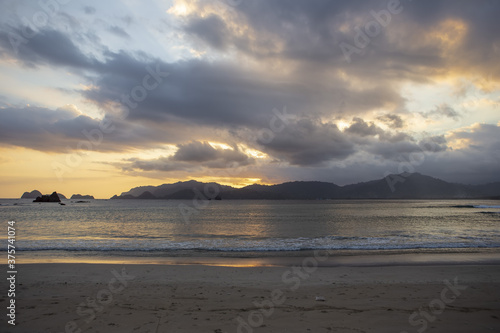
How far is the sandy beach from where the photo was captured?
25.9 feet

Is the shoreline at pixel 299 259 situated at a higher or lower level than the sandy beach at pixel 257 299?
lower

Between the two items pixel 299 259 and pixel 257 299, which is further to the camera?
pixel 299 259

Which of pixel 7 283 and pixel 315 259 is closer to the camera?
pixel 7 283

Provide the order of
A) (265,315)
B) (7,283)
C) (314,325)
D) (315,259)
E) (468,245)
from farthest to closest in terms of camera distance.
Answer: (468,245), (315,259), (7,283), (265,315), (314,325)

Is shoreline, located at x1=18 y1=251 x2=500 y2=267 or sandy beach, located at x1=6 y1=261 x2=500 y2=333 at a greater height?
sandy beach, located at x1=6 y1=261 x2=500 y2=333

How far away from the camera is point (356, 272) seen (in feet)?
47.8

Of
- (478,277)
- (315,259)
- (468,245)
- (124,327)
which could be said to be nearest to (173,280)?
(124,327)

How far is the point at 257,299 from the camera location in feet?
33.2

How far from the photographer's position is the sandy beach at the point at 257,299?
7.89 m

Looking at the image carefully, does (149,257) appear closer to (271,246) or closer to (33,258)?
(33,258)

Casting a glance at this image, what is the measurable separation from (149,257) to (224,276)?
899cm

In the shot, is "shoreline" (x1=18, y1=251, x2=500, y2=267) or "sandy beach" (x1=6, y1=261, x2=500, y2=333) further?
"shoreline" (x1=18, y1=251, x2=500, y2=267)

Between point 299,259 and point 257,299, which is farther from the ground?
point 257,299

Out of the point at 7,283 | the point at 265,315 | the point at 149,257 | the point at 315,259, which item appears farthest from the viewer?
the point at 149,257
